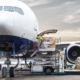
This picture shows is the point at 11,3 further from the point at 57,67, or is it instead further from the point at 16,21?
the point at 57,67

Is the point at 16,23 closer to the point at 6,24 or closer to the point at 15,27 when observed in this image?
the point at 15,27

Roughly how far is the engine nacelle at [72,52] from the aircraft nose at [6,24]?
7.81 meters

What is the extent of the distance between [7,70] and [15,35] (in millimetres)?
2454

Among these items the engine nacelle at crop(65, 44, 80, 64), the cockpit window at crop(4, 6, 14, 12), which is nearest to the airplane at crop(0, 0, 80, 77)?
the cockpit window at crop(4, 6, 14, 12)

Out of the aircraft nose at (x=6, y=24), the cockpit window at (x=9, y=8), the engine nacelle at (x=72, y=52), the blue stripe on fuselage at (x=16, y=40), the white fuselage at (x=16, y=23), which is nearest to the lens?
the aircraft nose at (x=6, y=24)

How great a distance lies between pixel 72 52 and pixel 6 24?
8786mm

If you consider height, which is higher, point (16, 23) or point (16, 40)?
point (16, 23)

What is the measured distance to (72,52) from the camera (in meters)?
22.2

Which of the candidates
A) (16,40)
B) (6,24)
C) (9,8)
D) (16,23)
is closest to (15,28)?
(16,23)

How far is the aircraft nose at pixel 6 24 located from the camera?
1448cm

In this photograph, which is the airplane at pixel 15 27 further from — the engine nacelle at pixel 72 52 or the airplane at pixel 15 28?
the engine nacelle at pixel 72 52

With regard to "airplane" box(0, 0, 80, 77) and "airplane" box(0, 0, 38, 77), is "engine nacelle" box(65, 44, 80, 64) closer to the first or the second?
"airplane" box(0, 0, 80, 77)

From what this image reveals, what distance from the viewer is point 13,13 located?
15586 mm

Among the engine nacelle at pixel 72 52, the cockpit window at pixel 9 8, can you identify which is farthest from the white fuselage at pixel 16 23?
the engine nacelle at pixel 72 52
